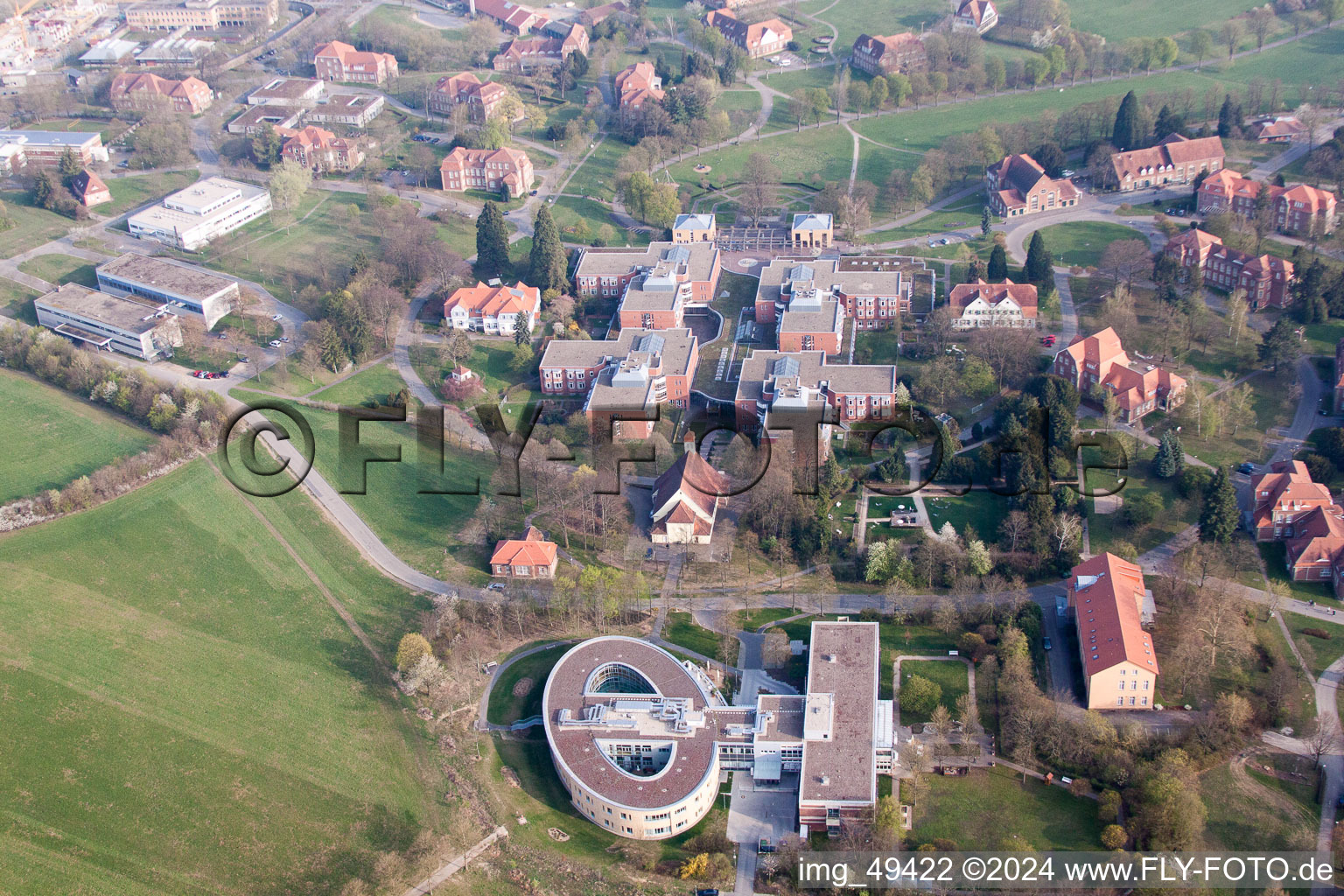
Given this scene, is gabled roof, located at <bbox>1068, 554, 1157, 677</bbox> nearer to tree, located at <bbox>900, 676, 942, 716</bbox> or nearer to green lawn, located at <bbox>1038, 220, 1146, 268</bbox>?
tree, located at <bbox>900, 676, 942, 716</bbox>

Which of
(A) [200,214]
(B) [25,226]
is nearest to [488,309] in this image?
(A) [200,214]

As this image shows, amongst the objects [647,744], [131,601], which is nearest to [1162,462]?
[647,744]

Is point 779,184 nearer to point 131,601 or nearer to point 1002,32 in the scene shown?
point 1002,32

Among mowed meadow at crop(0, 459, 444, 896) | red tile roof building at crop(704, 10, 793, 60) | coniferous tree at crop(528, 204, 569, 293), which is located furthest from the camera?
red tile roof building at crop(704, 10, 793, 60)

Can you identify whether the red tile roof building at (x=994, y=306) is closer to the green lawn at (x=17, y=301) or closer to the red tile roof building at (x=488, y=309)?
the red tile roof building at (x=488, y=309)

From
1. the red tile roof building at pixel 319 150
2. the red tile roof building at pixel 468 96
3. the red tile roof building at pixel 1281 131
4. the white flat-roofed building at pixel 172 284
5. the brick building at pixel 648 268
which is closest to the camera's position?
the white flat-roofed building at pixel 172 284

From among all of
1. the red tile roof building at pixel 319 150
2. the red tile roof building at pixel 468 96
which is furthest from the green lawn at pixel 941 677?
the red tile roof building at pixel 468 96

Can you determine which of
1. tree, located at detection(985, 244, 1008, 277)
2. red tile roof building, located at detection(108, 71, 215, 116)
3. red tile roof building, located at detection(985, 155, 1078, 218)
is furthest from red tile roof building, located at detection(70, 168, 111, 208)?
red tile roof building, located at detection(985, 155, 1078, 218)
